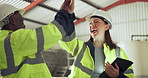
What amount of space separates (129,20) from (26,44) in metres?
14.1

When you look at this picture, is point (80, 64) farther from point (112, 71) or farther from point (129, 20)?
point (129, 20)

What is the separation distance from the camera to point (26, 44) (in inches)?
69.7

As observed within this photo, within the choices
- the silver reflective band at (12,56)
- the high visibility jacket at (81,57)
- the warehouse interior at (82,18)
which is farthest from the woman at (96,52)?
the warehouse interior at (82,18)

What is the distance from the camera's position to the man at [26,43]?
179cm

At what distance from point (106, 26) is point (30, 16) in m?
10.5

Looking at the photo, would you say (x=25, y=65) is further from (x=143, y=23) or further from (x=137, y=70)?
(x=143, y=23)

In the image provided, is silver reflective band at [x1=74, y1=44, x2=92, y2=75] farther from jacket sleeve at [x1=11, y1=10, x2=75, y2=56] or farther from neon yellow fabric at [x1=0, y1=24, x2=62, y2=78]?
jacket sleeve at [x1=11, y1=10, x2=75, y2=56]

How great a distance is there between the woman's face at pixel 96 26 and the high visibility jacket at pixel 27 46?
4.53ft

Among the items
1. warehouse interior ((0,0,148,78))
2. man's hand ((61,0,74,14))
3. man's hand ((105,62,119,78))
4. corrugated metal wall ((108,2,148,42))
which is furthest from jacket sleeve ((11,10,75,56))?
corrugated metal wall ((108,2,148,42))

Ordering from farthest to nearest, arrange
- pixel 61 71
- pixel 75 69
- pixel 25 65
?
pixel 61 71
pixel 75 69
pixel 25 65

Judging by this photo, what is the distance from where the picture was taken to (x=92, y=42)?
130 inches

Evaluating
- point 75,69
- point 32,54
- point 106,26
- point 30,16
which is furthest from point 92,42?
point 30,16

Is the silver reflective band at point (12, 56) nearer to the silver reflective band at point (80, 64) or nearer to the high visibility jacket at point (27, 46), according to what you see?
the high visibility jacket at point (27, 46)

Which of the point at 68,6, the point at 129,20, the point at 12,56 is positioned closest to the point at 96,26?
the point at 68,6
